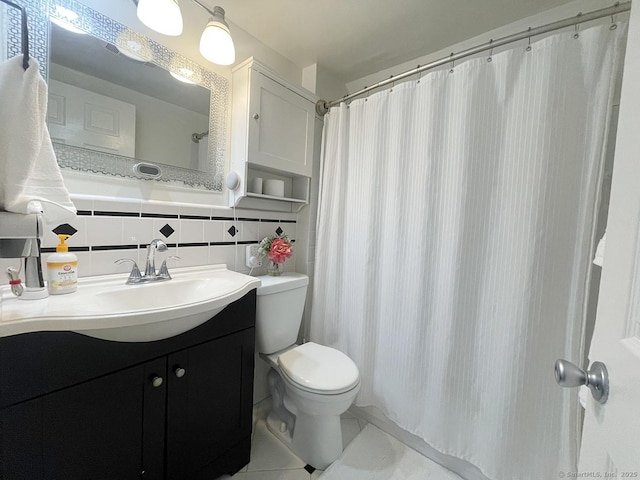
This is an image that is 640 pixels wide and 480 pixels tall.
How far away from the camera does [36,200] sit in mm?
674

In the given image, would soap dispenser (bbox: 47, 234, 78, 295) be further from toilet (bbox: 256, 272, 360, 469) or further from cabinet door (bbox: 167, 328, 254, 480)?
toilet (bbox: 256, 272, 360, 469)

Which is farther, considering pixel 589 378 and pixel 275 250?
pixel 275 250

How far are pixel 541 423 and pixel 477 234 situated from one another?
747 millimetres

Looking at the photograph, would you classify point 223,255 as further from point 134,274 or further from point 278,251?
point 134,274

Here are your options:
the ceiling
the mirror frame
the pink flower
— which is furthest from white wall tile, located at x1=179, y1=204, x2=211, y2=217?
the ceiling

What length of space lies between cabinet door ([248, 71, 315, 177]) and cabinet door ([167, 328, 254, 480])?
89cm

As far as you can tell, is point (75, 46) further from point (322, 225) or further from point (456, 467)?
point (456, 467)

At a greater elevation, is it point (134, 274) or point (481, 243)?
point (481, 243)

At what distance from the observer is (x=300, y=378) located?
117cm

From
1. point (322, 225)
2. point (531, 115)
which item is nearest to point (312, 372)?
point (322, 225)

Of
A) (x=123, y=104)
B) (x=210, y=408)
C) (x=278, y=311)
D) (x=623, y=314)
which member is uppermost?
(x=123, y=104)

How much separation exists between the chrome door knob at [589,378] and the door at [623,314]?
0.04 ft

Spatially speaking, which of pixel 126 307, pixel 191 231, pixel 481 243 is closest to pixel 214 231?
pixel 191 231

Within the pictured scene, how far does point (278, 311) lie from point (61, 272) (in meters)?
0.83
